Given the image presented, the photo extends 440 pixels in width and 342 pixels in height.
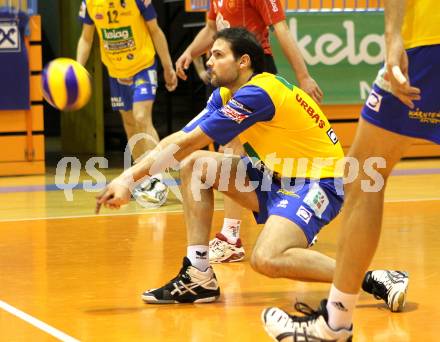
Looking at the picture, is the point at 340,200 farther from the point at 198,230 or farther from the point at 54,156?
the point at 54,156

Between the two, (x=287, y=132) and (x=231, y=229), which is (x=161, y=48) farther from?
(x=287, y=132)

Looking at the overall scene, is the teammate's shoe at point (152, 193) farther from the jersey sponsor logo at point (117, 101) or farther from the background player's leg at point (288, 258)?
the background player's leg at point (288, 258)

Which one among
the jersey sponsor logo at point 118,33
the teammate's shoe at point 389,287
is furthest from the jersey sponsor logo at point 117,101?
the teammate's shoe at point 389,287

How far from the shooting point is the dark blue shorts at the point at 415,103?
13.3 feet

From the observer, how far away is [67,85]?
5.98 meters

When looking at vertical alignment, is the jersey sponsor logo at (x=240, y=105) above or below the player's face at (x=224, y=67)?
below

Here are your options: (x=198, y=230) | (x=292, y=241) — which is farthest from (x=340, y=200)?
(x=198, y=230)

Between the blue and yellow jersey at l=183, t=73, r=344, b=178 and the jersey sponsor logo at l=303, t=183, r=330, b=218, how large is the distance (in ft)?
0.30

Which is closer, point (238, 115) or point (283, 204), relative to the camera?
point (238, 115)

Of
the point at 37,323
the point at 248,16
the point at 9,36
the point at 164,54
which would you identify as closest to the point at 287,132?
the point at 37,323

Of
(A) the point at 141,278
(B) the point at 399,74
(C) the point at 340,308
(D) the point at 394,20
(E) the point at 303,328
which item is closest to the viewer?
(B) the point at 399,74

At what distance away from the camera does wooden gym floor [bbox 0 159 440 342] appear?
4.99m

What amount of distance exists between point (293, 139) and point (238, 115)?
20.8 inches

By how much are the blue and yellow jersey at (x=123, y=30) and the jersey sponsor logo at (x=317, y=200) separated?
15.3ft
